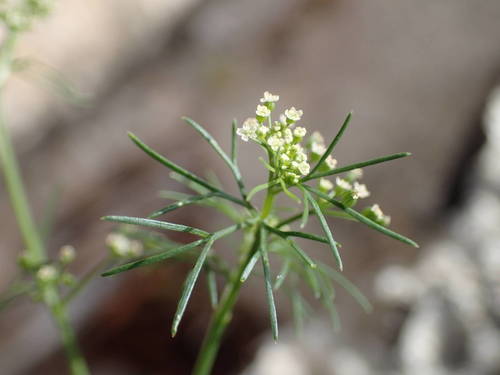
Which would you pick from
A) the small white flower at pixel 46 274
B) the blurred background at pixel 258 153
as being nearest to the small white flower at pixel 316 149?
the small white flower at pixel 46 274

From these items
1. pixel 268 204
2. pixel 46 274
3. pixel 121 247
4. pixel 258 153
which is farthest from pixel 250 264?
pixel 258 153

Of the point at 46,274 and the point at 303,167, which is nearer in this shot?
the point at 303,167

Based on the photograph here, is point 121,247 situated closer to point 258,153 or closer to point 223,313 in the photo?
point 223,313

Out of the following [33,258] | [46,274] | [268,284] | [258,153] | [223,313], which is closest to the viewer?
[268,284]

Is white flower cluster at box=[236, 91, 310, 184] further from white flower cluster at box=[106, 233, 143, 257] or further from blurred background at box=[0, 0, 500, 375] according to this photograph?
blurred background at box=[0, 0, 500, 375]

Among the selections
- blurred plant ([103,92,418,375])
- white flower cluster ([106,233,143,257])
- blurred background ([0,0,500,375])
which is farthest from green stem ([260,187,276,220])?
blurred background ([0,0,500,375])

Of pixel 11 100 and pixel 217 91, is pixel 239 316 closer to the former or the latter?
pixel 217 91

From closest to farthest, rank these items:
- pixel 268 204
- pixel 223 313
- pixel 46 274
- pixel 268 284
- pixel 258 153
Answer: pixel 268 284, pixel 268 204, pixel 223 313, pixel 46 274, pixel 258 153
